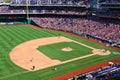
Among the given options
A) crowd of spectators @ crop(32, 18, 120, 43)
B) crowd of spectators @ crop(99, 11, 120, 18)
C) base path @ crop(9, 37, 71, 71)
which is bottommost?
base path @ crop(9, 37, 71, 71)

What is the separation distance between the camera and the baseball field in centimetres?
3300

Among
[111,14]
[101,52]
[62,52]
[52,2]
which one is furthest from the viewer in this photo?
[52,2]

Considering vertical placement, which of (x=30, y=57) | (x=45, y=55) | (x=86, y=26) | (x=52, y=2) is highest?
(x=52, y=2)

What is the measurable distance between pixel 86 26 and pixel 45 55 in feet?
85.5

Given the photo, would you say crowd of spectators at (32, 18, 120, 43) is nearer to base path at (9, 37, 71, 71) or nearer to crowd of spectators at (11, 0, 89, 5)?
crowd of spectators at (11, 0, 89, 5)

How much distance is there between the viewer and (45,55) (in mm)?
39875

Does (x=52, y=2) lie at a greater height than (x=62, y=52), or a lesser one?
greater

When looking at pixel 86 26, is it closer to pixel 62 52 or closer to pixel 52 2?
pixel 52 2

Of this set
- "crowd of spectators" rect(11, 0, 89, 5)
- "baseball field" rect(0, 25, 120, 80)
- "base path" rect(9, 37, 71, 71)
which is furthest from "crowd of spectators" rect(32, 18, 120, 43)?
"base path" rect(9, 37, 71, 71)

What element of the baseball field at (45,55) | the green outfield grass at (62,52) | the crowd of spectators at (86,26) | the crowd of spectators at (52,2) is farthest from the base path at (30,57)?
the crowd of spectators at (52,2)

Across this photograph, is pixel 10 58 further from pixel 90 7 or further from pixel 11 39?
pixel 90 7

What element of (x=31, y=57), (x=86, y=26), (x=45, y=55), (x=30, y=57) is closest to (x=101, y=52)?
(x=45, y=55)

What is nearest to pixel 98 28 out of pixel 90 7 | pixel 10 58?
pixel 90 7

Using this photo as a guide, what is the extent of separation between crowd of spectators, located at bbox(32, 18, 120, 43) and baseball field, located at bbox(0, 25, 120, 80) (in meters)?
5.54
